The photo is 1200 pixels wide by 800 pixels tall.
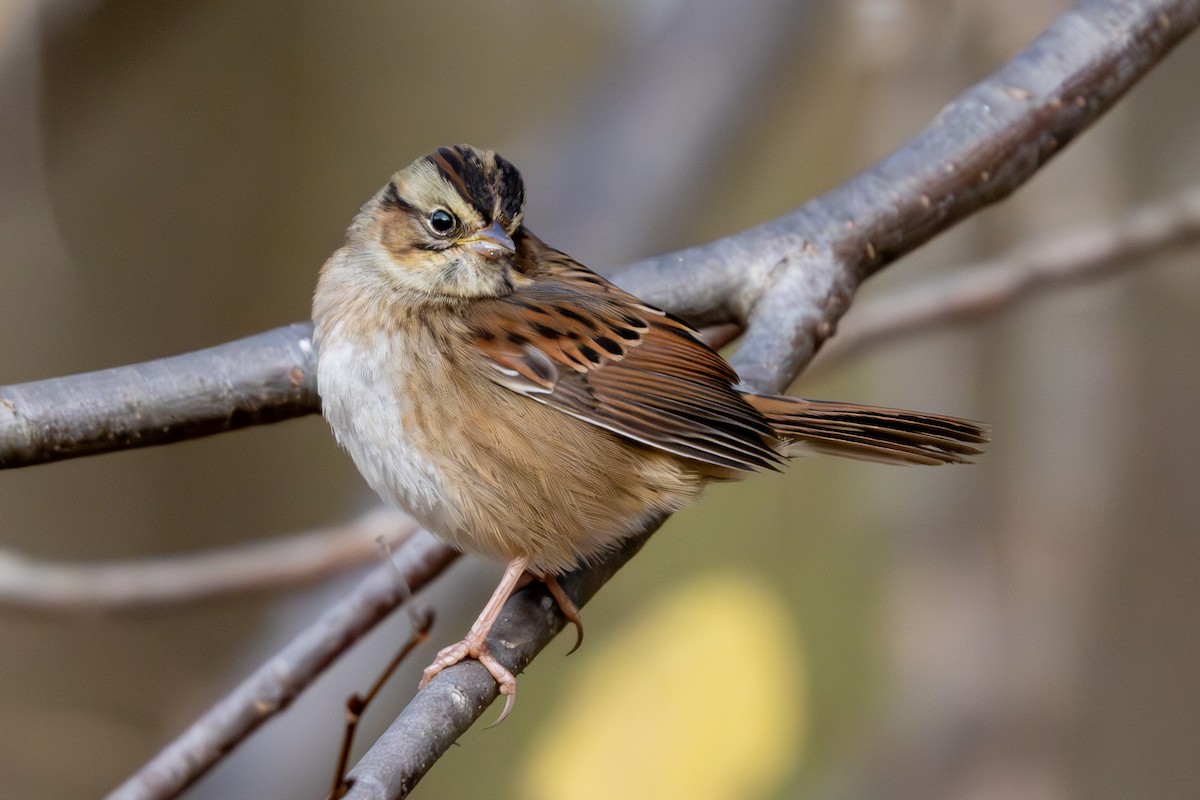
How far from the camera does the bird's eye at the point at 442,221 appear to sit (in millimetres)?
2768

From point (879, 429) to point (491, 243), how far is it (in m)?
0.95

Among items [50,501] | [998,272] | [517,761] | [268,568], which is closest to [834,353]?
[998,272]

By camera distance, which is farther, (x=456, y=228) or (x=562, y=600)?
(x=456, y=228)

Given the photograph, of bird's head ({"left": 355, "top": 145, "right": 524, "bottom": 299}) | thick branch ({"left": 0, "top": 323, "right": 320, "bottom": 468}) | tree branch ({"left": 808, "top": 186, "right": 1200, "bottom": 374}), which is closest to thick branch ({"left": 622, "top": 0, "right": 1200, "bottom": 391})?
bird's head ({"left": 355, "top": 145, "right": 524, "bottom": 299})

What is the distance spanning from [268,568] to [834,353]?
1886mm

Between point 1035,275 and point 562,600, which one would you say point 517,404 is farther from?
point 1035,275

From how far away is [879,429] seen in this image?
2.70 m

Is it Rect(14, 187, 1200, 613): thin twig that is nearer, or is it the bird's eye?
the bird's eye

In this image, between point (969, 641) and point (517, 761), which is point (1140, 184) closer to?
point (969, 641)

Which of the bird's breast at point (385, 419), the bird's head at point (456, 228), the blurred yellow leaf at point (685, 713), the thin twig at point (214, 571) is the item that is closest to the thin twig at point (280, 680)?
the bird's breast at point (385, 419)

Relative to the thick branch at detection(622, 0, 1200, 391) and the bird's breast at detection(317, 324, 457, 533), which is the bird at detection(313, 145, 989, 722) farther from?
the thick branch at detection(622, 0, 1200, 391)

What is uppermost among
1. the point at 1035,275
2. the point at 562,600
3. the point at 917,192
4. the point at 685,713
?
the point at 1035,275

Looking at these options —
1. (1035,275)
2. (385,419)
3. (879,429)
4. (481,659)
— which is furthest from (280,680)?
(1035,275)

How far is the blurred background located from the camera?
4.88 m
